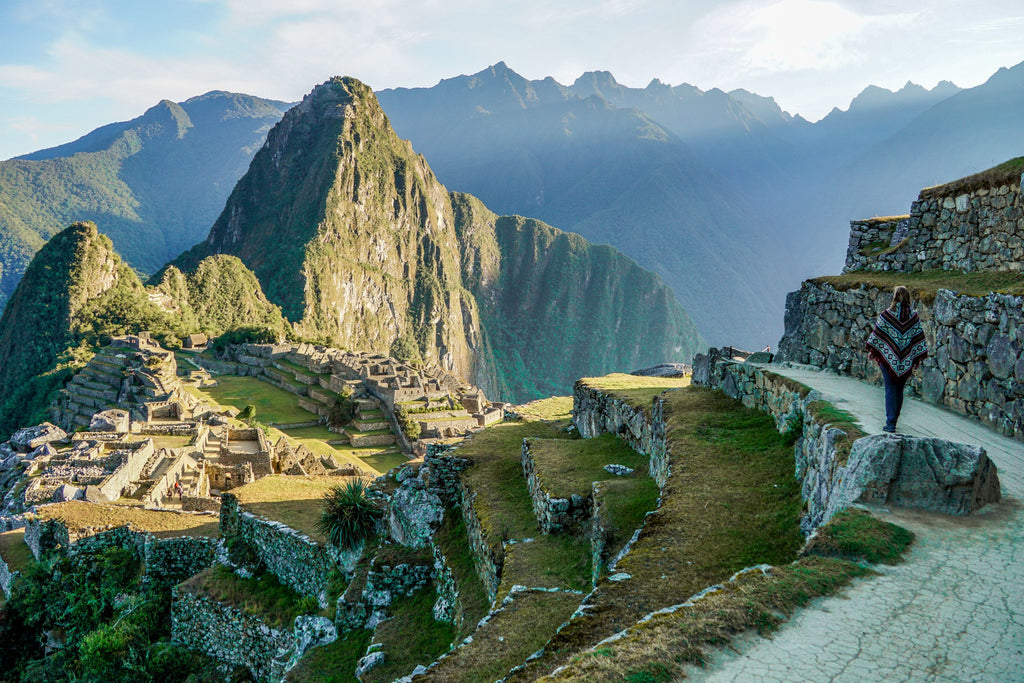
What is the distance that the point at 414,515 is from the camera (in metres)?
12.0

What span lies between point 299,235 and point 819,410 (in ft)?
552

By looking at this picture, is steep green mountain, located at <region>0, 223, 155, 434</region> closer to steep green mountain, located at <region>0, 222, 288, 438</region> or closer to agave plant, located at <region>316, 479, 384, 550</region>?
steep green mountain, located at <region>0, 222, 288, 438</region>

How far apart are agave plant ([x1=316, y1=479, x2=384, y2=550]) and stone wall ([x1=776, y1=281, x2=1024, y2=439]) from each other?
357 inches

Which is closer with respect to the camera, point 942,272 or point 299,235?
point 942,272

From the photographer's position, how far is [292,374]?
228 feet

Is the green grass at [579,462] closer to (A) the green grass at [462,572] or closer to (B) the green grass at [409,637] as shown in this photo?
(A) the green grass at [462,572]

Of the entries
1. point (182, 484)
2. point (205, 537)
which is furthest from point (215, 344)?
point (205, 537)

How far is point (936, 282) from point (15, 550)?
77.9 feet

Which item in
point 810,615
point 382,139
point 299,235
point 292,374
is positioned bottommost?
point 292,374

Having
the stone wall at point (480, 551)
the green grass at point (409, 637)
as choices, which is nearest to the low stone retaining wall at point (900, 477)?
the stone wall at point (480, 551)

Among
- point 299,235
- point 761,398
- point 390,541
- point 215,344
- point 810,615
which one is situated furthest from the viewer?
point 299,235

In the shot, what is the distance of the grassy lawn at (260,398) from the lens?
174 feet

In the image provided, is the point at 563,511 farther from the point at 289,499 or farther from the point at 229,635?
the point at 289,499

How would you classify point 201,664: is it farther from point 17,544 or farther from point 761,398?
point 761,398
